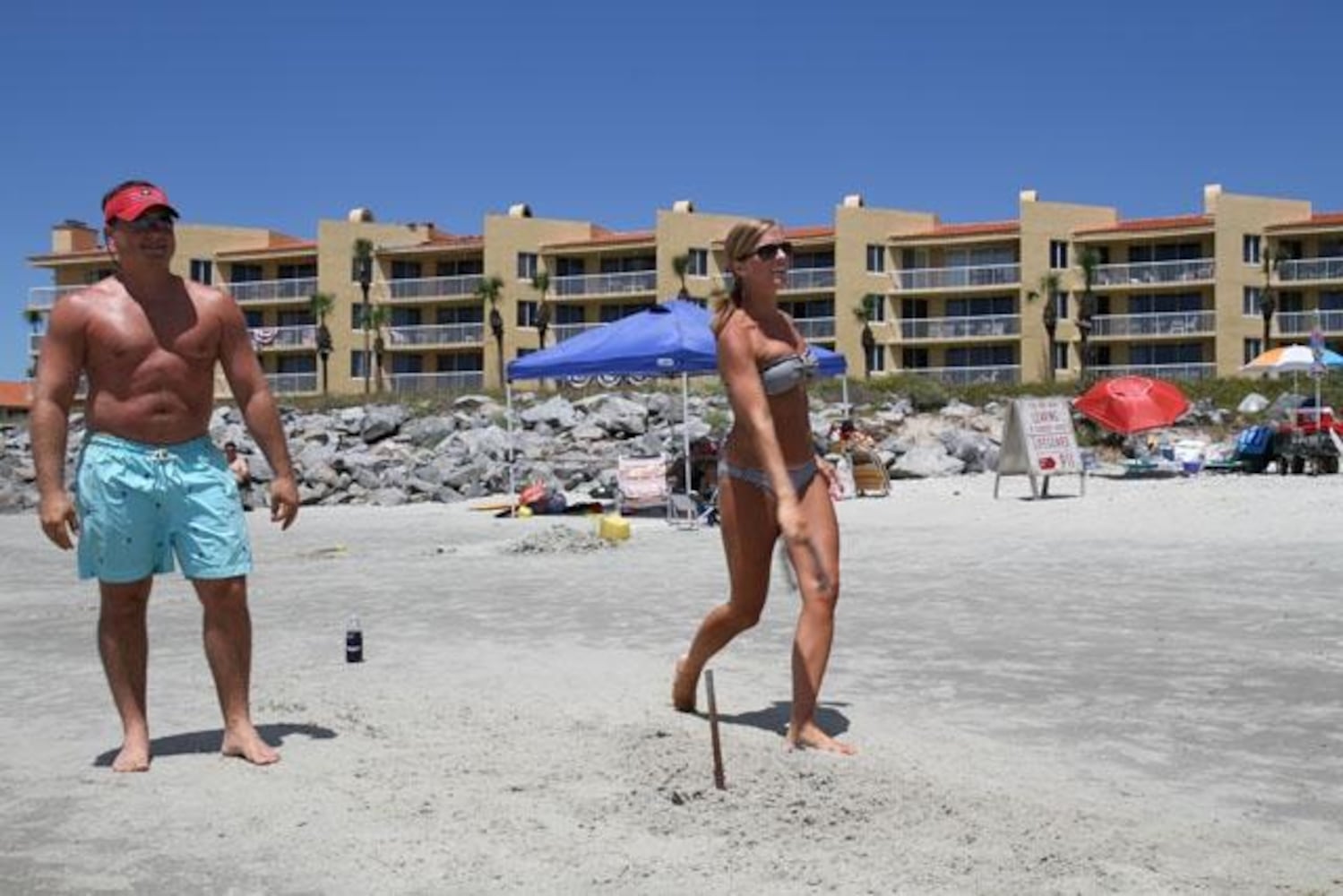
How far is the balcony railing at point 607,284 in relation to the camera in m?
65.8

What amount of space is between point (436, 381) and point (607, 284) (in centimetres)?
959

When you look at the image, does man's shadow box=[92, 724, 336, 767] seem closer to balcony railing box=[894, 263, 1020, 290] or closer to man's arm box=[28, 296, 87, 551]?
man's arm box=[28, 296, 87, 551]

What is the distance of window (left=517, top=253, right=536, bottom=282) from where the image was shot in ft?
222

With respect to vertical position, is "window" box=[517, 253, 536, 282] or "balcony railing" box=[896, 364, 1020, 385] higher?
"window" box=[517, 253, 536, 282]

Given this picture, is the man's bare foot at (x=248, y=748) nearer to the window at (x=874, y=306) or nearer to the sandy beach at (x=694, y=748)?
the sandy beach at (x=694, y=748)

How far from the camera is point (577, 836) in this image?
12.9 feet

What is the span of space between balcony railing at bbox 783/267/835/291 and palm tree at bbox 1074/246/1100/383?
10.7 meters

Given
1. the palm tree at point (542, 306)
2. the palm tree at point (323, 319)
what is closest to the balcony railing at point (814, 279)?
the palm tree at point (542, 306)

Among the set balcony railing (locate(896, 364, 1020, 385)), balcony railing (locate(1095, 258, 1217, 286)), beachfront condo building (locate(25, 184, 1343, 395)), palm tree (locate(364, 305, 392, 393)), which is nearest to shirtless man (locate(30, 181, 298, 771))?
beachfront condo building (locate(25, 184, 1343, 395))

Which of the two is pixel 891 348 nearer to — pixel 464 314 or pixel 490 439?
pixel 464 314

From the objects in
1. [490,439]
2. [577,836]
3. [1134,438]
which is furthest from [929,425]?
[577,836]

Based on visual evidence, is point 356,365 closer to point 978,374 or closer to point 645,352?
point 978,374

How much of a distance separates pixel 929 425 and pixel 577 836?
116ft

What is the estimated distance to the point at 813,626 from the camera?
503 cm
